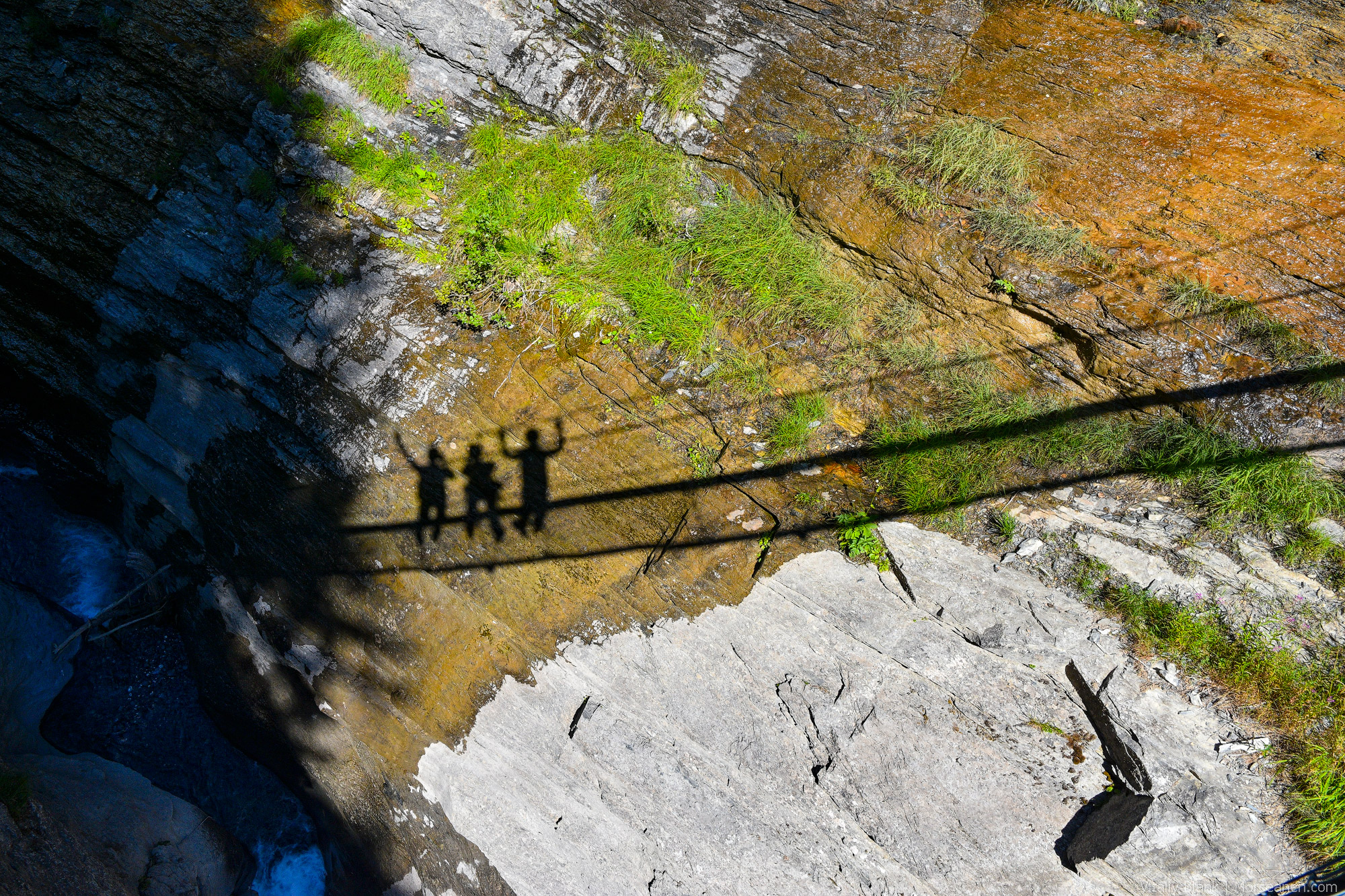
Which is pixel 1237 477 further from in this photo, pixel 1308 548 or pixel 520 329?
pixel 520 329

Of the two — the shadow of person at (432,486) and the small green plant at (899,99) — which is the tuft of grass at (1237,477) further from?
the shadow of person at (432,486)

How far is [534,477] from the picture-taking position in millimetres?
3602

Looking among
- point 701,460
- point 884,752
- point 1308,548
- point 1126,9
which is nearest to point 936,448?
point 701,460

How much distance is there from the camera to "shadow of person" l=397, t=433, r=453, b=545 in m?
3.71

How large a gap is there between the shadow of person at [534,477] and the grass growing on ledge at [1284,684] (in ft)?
9.04

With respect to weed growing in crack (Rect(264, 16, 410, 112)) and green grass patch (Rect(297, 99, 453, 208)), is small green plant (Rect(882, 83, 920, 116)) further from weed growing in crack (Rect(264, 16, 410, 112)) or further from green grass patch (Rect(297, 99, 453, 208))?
weed growing in crack (Rect(264, 16, 410, 112))

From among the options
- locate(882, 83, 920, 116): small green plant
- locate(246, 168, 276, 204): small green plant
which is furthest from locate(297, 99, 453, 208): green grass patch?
locate(882, 83, 920, 116): small green plant

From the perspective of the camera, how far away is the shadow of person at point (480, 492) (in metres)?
3.64

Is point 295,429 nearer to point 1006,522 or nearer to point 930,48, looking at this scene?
point 1006,522

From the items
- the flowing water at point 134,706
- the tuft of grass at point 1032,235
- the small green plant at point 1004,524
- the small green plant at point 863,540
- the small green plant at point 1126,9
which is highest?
the small green plant at point 1126,9

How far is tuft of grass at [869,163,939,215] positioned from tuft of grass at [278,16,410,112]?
2961 millimetres

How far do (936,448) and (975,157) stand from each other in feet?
5.56

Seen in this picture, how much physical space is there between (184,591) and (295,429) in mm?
2227

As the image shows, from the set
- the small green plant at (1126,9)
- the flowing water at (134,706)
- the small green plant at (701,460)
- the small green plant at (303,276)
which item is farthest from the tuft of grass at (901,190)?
the flowing water at (134,706)
